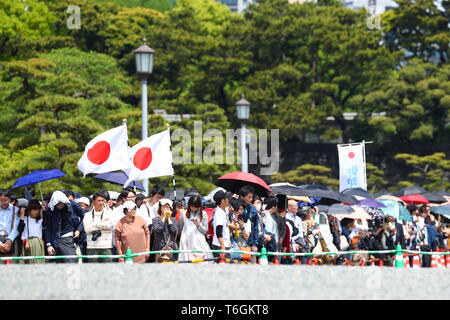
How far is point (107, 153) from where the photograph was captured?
15.9 meters

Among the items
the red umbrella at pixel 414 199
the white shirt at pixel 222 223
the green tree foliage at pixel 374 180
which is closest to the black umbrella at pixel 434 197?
the red umbrella at pixel 414 199

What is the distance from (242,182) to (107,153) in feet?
7.47

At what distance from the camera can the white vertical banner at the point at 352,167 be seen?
80.5 ft

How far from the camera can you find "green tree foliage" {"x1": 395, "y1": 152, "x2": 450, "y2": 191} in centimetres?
4634

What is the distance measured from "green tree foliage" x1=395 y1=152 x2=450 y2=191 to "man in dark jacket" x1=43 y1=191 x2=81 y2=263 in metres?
34.7

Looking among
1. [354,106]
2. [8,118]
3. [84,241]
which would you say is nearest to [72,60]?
[8,118]

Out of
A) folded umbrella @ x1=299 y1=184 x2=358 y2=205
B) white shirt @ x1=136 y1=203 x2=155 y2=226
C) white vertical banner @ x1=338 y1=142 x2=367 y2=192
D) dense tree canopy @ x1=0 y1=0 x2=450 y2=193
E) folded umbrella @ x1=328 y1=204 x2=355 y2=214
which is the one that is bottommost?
white shirt @ x1=136 y1=203 x2=155 y2=226

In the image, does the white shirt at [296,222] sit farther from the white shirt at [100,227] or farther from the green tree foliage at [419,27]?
the green tree foliage at [419,27]

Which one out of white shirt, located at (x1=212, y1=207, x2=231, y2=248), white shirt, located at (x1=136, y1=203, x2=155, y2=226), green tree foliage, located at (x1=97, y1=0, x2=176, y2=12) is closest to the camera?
white shirt, located at (x1=212, y1=207, x2=231, y2=248)

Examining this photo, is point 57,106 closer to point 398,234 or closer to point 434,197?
point 434,197

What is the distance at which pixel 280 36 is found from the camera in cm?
5012

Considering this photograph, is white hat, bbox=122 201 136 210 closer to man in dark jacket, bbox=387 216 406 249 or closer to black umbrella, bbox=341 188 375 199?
man in dark jacket, bbox=387 216 406 249

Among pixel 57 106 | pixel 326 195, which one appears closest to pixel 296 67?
pixel 57 106

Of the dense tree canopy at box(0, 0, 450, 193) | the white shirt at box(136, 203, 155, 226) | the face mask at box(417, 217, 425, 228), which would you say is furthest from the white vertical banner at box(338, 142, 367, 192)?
the dense tree canopy at box(0, 0, 450, 193)
